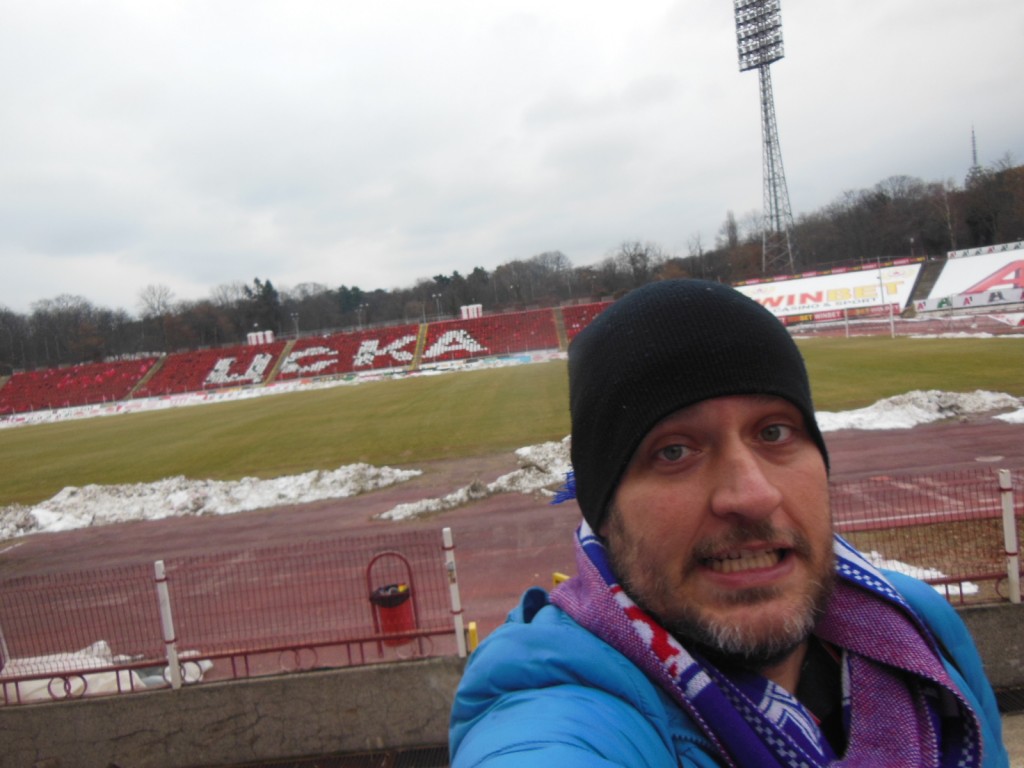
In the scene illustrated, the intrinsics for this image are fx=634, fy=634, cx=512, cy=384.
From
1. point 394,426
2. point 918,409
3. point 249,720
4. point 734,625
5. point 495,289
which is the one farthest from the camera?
point 495,289

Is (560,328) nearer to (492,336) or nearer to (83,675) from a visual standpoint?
(492,336)

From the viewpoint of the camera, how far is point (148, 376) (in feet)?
225

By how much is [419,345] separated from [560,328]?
50.0ft

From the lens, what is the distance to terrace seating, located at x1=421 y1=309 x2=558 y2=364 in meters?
61.2

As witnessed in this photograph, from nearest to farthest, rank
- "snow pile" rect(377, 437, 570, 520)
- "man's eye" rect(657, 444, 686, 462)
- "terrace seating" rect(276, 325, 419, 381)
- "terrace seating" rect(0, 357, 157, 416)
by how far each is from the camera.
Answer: "man's eye" rect(657, 444, 686, 462)
"snow pile" rect(377, 437, 570, 520)
"terrace seating" rect(276, 325, 419, 381)
"terrace seating" rect(0, 357, 157, 416)

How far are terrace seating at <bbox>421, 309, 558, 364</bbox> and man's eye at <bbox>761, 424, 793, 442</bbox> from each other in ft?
184

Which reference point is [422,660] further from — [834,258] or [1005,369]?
[834,258]

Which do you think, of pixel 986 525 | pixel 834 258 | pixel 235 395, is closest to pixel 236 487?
pixel 986 525

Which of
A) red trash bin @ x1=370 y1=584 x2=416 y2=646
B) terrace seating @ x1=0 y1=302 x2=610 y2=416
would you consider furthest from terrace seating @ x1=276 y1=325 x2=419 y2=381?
red trash bin @ x1=370 y1=584 x2=416 y2=646

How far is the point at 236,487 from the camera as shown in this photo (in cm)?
1811

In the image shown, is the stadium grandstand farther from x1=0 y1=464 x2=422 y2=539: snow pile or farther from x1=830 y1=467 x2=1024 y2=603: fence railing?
x1=830 y1=467 x2=1024 y2=603: fence railing

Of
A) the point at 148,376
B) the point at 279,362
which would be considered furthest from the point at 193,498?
the point at 148,376

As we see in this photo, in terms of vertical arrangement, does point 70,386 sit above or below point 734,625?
above

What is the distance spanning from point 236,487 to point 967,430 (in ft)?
63.6
